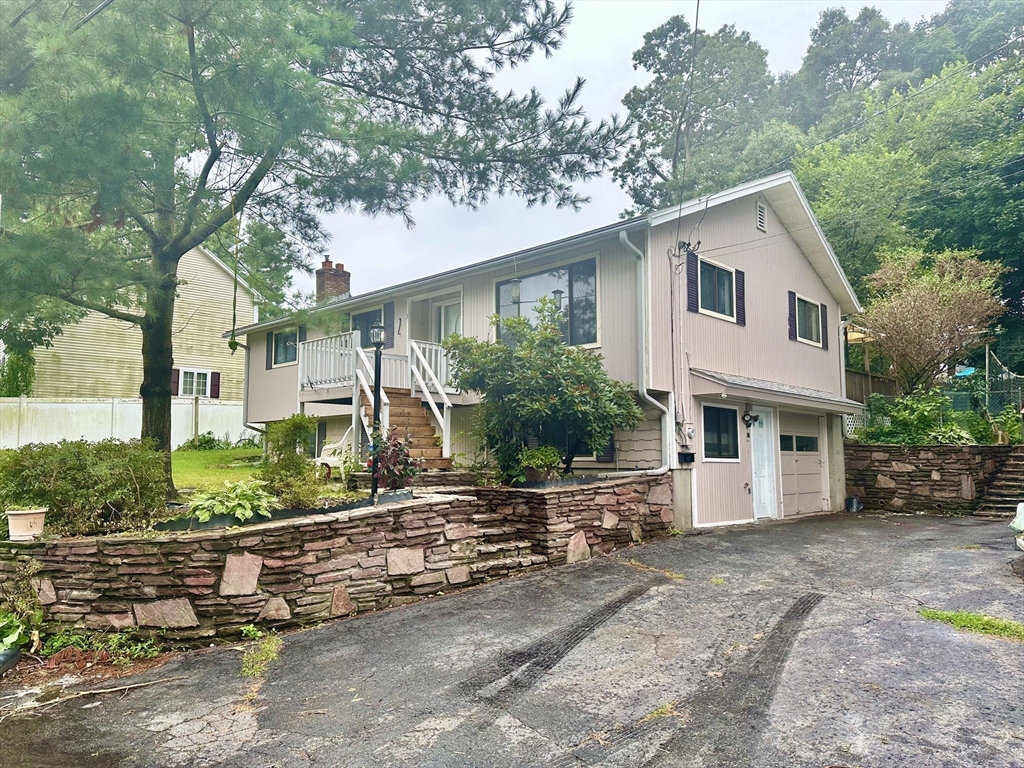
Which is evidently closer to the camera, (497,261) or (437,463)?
(437,463)

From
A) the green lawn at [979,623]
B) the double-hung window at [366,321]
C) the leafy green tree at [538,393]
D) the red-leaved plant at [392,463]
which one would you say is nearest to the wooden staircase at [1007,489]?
the leafy green tree at [538,393]

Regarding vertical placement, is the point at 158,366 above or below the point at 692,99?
below

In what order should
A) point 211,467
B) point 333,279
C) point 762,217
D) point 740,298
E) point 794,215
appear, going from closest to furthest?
point 740,298 < point 762,217 < point 794,215 < point 211,467 < point 333,279

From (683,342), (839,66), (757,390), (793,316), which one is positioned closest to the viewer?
(683,342)

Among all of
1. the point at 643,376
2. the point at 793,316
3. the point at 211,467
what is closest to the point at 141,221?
the point at 643,376

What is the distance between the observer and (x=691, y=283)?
11.0 meters

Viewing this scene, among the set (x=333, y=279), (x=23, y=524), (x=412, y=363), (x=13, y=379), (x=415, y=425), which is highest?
(x=333, y=279)

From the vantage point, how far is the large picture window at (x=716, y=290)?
450 inches

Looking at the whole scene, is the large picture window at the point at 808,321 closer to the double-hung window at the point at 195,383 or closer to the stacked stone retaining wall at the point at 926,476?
the stacked stone retaining wall at the point at 926,476

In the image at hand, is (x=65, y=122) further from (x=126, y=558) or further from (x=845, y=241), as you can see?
(x=845, y=241)

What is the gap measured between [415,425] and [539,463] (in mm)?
3678

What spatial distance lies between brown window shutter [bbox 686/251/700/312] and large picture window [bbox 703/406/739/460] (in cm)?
176

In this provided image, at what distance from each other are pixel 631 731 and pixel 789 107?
3710 centimetres

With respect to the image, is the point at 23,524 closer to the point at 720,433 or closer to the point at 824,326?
the point at 720,433
